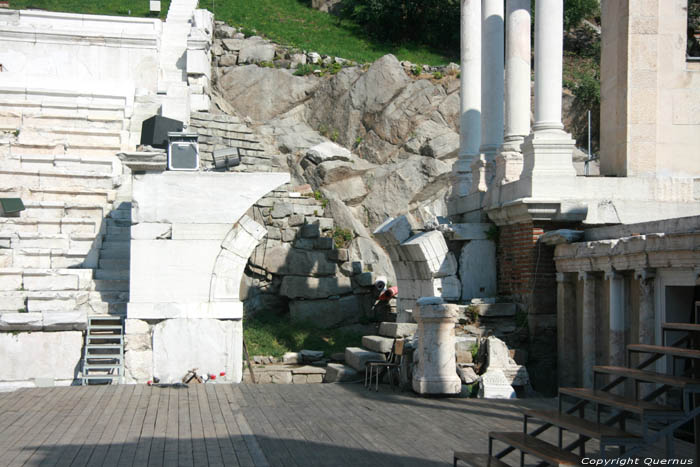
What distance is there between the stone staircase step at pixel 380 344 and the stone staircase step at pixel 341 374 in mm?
461

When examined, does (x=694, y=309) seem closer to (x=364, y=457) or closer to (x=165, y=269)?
(x=364, y=457)

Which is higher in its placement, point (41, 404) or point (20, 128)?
point (20, 128)

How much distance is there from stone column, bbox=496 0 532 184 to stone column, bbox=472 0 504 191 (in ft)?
1.38

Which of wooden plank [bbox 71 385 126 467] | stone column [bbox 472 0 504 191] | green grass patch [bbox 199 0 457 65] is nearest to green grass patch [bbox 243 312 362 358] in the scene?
wooden plank [bbox 71 385 126 467]

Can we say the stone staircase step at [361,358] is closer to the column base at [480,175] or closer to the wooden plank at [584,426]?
the column base at [480,175]

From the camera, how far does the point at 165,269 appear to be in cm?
1188

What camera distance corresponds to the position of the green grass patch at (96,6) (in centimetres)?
3763

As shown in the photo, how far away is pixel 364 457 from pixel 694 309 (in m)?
3.70

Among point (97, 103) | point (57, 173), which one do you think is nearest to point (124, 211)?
point (57, 173)

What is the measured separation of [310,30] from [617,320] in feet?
102

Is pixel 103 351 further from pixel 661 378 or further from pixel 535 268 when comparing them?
pixel 661 378

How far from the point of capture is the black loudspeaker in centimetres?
1822

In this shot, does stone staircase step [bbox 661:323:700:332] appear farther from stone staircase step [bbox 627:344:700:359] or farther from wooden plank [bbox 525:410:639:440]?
wooden plank [bbox 525:410:639:440]

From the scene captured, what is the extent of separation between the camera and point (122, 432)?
8109 mm
